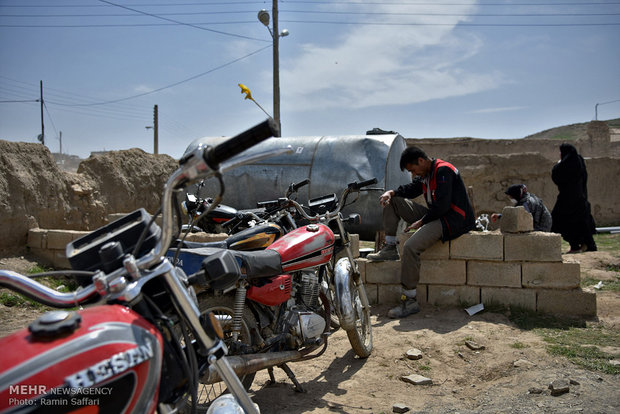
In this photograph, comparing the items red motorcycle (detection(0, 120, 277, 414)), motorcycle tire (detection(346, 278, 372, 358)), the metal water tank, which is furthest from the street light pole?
red motorcycle (detection(0, 120, 277, 414))

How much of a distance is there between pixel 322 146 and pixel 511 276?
4.15 m

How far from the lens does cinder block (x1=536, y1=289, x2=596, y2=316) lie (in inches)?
200

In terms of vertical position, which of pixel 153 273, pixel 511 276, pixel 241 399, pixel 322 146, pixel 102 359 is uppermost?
pixel 322 146

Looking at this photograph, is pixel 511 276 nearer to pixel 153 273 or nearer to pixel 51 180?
pixel 153 273

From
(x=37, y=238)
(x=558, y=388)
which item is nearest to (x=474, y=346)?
(x=558, y=388)

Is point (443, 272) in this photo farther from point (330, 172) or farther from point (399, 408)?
point (330, 172)

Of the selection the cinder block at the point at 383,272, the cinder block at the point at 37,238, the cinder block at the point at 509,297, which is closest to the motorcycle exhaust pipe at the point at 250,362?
the cinder block at the point at 383,272

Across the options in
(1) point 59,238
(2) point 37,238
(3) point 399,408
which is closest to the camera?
(3) point 399,408

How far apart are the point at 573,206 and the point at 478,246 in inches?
144

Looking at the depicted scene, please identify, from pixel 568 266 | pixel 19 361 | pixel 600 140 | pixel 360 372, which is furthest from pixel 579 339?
pixel 600 140

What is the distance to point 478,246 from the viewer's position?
5367 millimetres

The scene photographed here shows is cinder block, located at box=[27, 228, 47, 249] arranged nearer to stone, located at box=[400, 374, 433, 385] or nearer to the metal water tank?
the metal water tank

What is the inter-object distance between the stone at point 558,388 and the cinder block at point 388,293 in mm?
2389

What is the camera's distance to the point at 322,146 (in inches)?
335
